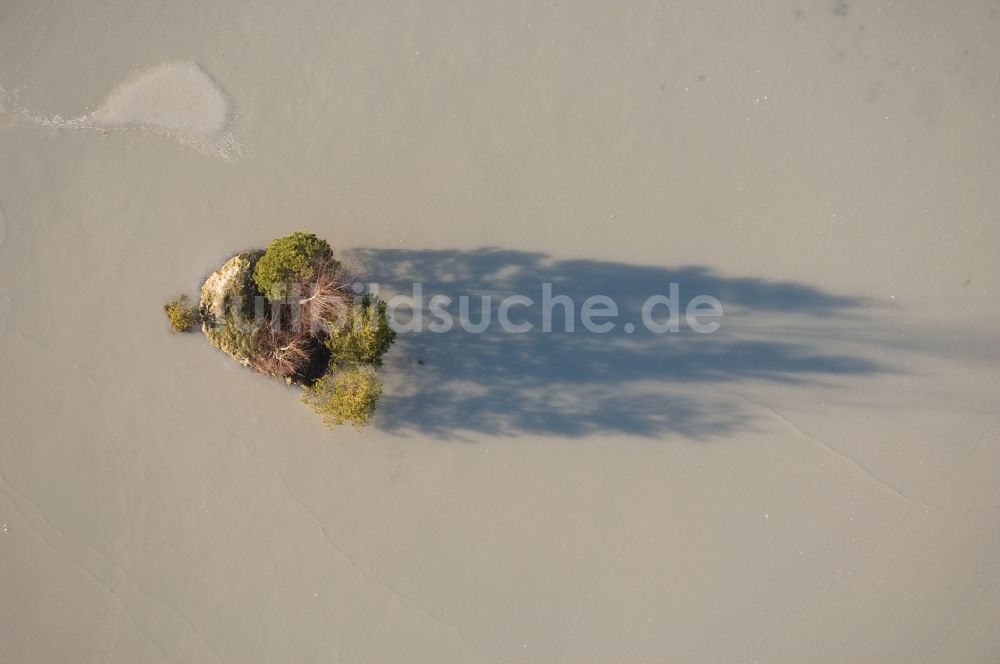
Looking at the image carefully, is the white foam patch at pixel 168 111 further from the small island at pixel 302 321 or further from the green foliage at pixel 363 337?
the green foliage at pixel 363 337

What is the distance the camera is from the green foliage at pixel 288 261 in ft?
31.5

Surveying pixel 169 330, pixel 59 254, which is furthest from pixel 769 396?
pixel 59 254

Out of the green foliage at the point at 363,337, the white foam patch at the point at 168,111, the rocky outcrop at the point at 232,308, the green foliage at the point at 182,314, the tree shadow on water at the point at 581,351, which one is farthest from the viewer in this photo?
the white foam patch at the point at 168,111

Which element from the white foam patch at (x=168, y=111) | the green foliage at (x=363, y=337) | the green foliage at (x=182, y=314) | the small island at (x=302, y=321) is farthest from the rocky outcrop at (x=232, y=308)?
the white foam patch at (x=168, y=111)

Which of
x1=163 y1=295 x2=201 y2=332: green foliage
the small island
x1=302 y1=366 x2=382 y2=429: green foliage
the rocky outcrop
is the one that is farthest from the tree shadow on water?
x1=163 y1=295 x2=201 y2=332: green foliage

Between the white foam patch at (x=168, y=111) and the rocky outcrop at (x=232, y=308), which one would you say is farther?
the white foam patch at (x=168, y=111)

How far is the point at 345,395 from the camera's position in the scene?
31.9 ft

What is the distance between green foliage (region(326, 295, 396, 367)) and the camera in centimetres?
955

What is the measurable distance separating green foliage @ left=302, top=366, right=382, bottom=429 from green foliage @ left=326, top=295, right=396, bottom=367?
8.0 inches

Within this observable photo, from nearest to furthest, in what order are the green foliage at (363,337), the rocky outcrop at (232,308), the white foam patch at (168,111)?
the green foliage at (363,337), the rocky outcrop at (232,308), the white foam patch at (168,111)

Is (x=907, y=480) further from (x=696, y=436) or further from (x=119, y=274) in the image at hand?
(x=119, y=274)

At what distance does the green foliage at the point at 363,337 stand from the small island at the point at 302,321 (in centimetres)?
1

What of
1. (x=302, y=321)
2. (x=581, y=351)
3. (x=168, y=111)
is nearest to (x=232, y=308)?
(x=302, y=321)

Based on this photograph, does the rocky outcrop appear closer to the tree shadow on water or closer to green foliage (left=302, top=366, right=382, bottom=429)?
green foliage (left=302, top=366, right=382, bottom=429)
